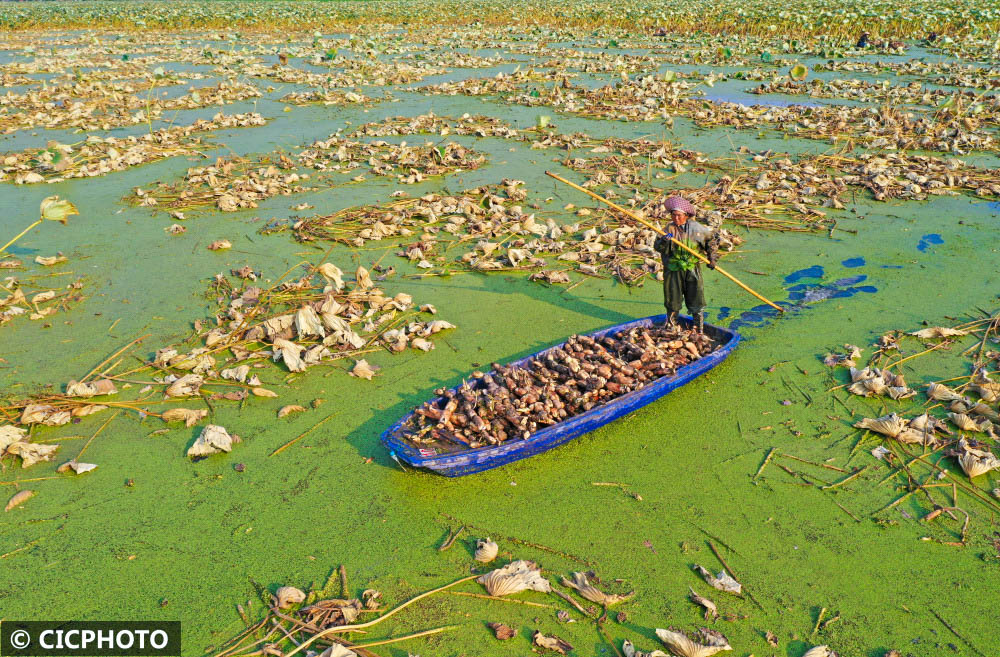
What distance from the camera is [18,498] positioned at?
11.9ft

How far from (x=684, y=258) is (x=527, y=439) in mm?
2116

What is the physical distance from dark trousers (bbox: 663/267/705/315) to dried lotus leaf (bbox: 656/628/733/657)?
274cm

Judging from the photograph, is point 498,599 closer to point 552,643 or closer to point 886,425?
point 552,643

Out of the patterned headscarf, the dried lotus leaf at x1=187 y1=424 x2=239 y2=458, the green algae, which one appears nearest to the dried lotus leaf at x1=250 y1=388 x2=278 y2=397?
the green algae

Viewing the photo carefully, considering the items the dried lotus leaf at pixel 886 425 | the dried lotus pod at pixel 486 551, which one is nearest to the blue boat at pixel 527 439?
the dried lotus pod at pixel 486 551

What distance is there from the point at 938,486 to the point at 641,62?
56.7 feet

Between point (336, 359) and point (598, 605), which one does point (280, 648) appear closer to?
point (598, 605)

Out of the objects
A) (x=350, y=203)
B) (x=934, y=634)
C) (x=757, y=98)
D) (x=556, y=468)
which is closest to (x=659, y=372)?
(x=556, y=468)

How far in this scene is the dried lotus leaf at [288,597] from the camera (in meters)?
2.98

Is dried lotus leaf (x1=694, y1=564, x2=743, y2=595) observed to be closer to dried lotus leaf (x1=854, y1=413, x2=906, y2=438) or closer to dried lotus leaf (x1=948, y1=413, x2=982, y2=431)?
dried lotus leaf (x1=854, y1=413, x2=906, y2=438)

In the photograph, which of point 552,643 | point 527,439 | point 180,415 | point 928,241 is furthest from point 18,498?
point 928,241

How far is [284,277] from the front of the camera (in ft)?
20.9

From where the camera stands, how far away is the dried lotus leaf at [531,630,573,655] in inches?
108

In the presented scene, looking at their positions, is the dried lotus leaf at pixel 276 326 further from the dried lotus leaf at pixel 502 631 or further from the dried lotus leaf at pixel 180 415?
the dried lotus leaf at pixel 502 631
